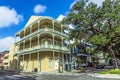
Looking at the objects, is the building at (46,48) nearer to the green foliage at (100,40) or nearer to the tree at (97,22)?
the tree at (97,22)

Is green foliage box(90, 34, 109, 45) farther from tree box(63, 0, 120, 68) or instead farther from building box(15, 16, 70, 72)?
building box(15, 16, 70, 72)

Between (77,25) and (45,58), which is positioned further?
(45,58)

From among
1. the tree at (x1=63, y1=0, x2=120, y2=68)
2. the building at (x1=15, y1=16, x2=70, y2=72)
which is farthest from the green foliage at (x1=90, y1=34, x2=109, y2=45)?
the building at (x1=15, y1=16, x2=70, y2=72)

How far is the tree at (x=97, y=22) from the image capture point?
23.0m

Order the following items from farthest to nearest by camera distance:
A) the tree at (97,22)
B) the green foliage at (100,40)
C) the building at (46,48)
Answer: the building at (46,48) → the tree at (97,22) → the green foliage at (100,40)

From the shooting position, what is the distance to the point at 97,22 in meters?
24.4

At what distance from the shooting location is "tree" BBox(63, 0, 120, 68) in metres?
23.0

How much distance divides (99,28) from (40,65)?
51.5 ft

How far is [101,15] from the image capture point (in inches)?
931

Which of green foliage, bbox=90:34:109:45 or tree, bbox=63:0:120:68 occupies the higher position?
tree, bbox=63:0:120:68

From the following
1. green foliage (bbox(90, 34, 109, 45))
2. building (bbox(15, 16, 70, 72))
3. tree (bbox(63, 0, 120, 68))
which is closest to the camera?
green foliage (bbox(90, 34, 109, 45))

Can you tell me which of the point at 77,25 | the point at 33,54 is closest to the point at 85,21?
the point at 77,25

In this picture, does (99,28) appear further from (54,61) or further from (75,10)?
(54,61)

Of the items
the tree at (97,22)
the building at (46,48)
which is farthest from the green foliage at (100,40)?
the building at (46,48)
